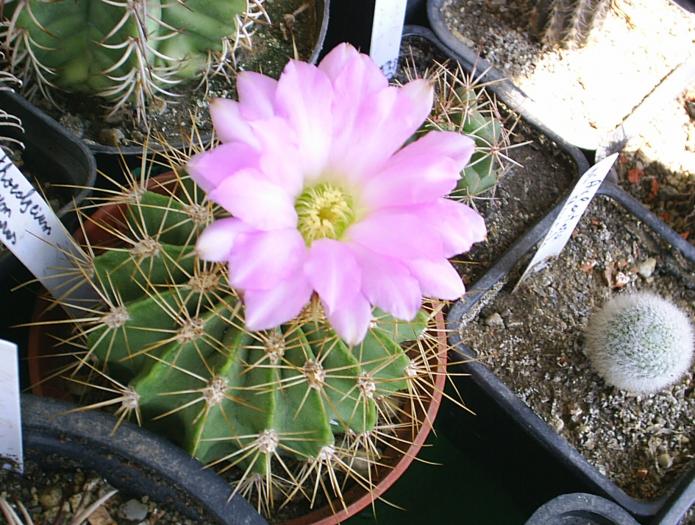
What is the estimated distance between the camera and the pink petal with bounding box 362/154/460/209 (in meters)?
0.64

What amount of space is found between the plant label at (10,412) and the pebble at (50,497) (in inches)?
1.3

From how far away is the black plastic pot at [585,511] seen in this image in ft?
3.21

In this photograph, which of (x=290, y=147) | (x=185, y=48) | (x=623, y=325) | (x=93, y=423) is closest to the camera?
(x=290, y=147)

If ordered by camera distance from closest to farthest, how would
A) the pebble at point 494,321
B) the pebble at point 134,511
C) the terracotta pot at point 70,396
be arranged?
1. the pebble at point 134,511
2. the terracotta pot at point 70,396
3. the pebble at point 494,321

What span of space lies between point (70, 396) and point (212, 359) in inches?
10.0

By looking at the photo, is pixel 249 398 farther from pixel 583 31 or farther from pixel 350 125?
pixel 583 31

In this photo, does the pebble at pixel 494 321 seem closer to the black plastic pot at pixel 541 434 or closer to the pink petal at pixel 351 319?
the black plastic pot at pixel 541 434

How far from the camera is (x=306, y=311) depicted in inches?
28.6

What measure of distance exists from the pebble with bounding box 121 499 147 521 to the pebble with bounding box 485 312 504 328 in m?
0.68

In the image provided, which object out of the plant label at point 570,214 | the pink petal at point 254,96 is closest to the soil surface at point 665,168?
the plant label at point 570,214

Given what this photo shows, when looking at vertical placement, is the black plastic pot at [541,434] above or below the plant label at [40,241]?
below

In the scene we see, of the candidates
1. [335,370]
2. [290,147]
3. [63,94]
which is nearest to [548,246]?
[335,370]

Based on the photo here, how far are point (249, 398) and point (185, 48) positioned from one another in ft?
1.90

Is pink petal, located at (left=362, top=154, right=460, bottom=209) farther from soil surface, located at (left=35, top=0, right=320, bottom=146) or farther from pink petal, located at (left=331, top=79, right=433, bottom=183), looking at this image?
soil surface, located at (left=35, top=0, right=320, bottom=146)
